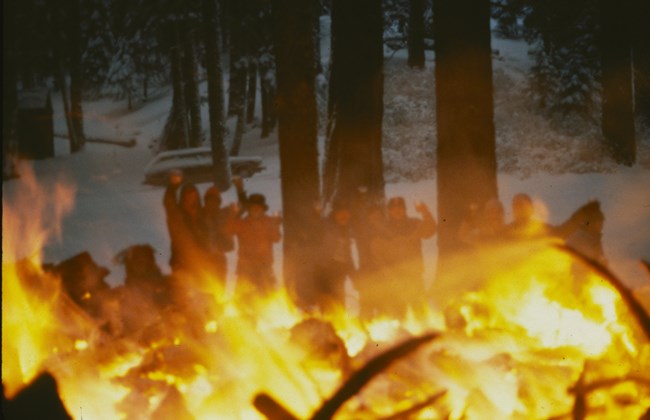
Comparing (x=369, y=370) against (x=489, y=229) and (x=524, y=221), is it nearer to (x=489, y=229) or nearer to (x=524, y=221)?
(x=524, y=221)

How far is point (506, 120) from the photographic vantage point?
2264cm

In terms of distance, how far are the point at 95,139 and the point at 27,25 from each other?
6513 mm

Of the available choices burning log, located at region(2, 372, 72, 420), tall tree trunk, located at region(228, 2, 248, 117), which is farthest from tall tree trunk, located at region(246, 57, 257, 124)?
burning log, located at region(2, 372, 72, 420)

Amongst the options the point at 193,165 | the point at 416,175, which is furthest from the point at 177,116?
the point at 416,175

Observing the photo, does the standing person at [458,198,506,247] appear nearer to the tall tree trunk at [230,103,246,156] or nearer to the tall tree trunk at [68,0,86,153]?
the tall tree trunk at [230,103,246,156]

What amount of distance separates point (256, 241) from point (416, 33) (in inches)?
568

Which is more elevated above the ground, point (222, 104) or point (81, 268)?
point (222, 104)

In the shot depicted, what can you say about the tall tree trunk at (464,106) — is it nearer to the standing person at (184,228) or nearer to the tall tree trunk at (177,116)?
the standing person at (184,228)

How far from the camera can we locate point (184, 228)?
8.63m

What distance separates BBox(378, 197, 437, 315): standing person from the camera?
8.31 meters

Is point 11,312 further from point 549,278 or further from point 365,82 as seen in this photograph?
point 365,82

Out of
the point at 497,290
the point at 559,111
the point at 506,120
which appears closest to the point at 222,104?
the point at 506,120

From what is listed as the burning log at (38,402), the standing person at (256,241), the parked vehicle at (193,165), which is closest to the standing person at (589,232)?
the standing person at (256,241)

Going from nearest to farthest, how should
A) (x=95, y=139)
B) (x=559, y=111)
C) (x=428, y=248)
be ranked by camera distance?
(x=428, y=248) → (x=559, y=111) → (x=95, y=139)
